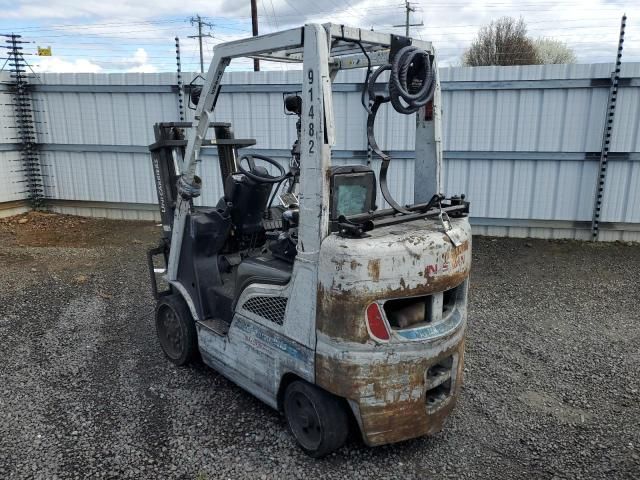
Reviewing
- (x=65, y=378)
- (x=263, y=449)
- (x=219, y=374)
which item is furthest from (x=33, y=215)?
(x=263, y=449)

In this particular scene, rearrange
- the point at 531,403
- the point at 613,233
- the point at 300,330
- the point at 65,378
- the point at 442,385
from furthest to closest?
the point at 613,233 < the point at 65,378 < the point at 531,403 < the point at 442,385 < the point at 300,330

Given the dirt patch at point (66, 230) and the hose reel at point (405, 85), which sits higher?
the hose reel at point (405, 85)

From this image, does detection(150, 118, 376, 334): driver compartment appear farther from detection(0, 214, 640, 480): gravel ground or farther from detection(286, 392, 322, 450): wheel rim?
detection(0, 214, 640, 480): gravel ground

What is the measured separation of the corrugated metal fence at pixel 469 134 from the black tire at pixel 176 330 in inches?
203

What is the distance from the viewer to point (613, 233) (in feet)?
29.2

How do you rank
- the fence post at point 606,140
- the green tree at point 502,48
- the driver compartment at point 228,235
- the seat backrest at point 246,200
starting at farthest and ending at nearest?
1. the green tree at point 502,48
2. the fence post at point 606,140
3. the seat backrest at point 246,200
4. the driver compartment at point 228,235

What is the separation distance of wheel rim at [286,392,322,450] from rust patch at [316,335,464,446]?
284 mm

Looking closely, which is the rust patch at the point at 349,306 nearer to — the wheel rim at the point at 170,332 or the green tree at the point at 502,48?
the wheel rim at the point at 170,332

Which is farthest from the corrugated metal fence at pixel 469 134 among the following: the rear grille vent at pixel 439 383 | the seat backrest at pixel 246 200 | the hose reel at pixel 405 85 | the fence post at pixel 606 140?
the rear grille vent at pixel 439 383

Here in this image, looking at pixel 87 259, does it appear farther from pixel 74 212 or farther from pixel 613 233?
pixel 613 233

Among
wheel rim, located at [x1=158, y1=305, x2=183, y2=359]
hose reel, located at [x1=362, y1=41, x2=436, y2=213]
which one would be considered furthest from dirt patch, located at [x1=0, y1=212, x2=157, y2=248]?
hose reel, located at [x1=362, y1=41, x2=436, y2=213]

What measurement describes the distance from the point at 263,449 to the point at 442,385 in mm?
1282

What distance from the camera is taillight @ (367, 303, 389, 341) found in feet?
10.2

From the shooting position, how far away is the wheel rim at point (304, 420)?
349 cm
